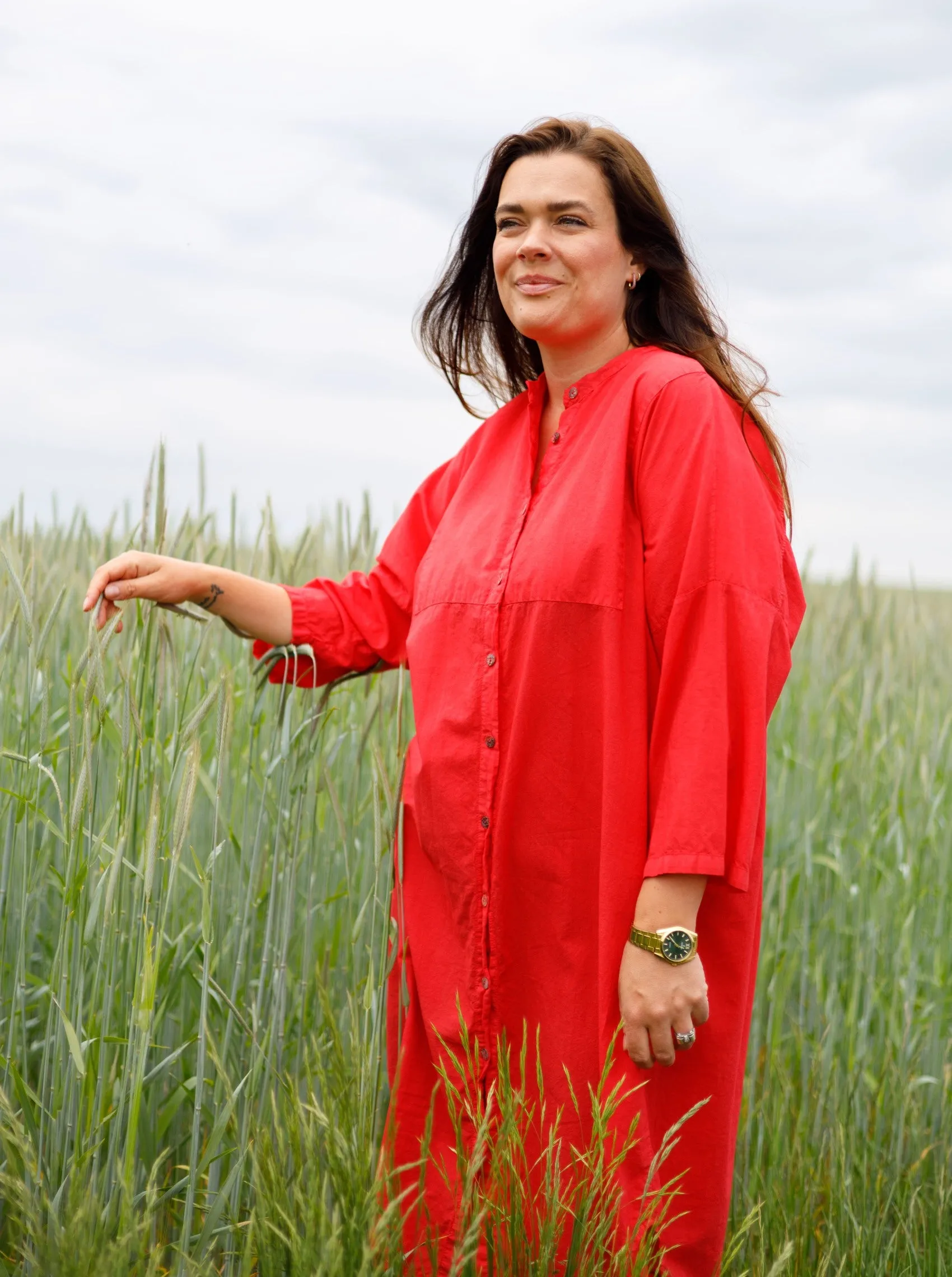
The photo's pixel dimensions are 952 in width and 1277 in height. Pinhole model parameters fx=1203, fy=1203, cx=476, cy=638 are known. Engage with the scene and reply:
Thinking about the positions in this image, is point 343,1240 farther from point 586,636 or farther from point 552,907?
point 586,636

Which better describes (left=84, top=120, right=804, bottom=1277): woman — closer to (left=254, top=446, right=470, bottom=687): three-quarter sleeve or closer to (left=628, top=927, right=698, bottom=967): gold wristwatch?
(left=628, top=927, right=698, bottom=967): gold wristwatch

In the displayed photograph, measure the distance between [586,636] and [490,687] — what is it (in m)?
0.15

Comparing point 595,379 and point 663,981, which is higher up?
point 595,379

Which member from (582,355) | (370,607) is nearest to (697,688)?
(582,355)

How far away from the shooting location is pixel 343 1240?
1.34 m

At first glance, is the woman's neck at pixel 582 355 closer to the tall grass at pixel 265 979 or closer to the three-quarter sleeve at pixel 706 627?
the three-quarter sleeve at pixel 706 627

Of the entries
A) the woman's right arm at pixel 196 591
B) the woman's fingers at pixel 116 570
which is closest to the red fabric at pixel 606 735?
the woman's right arm at pixel 196 591

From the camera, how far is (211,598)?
1817 millimetres

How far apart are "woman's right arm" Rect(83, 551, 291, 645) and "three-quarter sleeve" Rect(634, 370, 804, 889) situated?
2.12 ft

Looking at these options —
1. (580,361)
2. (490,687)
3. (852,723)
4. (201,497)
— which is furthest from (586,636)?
(852,723)

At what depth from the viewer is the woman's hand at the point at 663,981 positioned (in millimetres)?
1427

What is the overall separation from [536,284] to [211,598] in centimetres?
66

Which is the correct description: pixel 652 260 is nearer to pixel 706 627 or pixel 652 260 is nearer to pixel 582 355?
pixel 582 355

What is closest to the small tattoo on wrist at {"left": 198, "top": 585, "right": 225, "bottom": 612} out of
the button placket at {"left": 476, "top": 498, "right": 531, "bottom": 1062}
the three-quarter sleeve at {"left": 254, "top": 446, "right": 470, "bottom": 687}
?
the three-quarter sleeve at {"left": 254, "top": 446, "right": 470, "bottom": 687}
